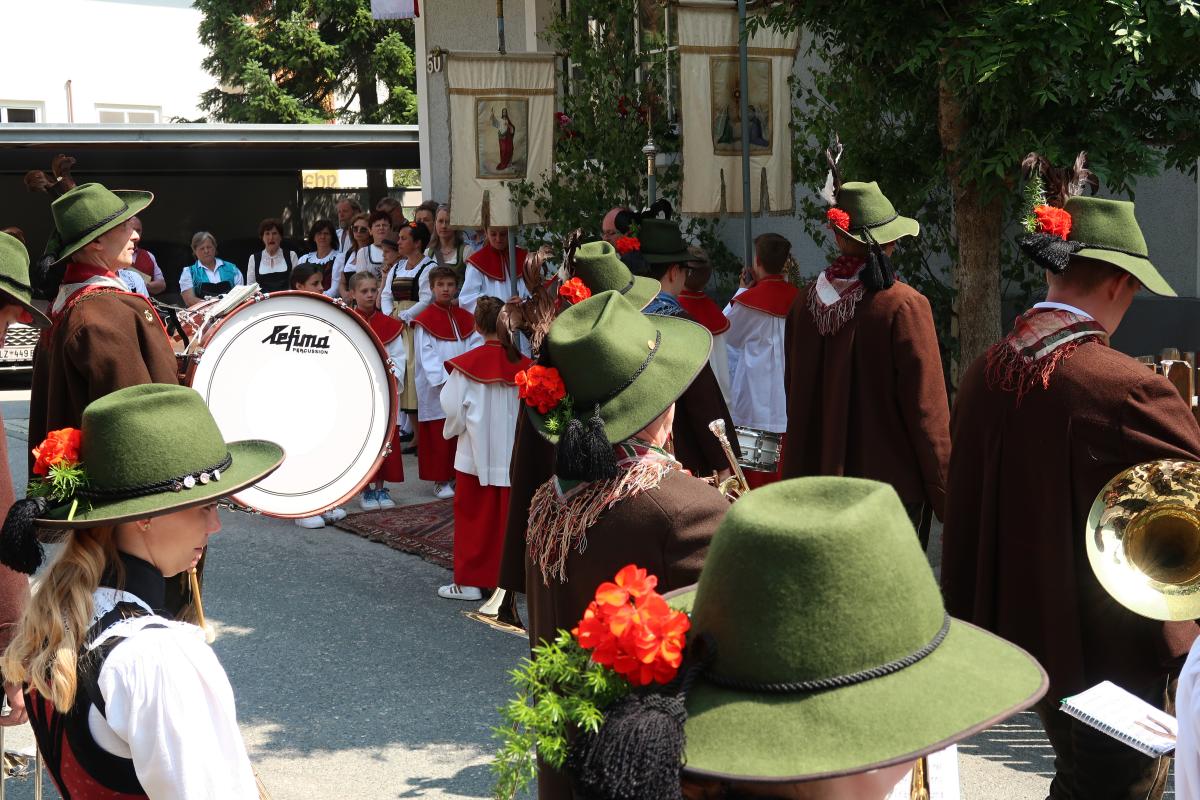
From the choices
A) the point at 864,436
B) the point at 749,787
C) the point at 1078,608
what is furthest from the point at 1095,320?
the point at 749,787

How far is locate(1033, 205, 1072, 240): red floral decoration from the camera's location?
3357 millimetres

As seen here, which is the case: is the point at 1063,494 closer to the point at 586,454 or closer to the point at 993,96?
the point at 586,454

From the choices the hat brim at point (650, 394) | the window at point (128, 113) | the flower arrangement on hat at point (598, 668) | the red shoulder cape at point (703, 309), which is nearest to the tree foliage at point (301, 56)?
the window at point (128, 113)

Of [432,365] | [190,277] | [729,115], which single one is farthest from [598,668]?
[190,277]

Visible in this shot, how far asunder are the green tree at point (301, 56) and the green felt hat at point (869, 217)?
2470cm

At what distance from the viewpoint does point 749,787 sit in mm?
1637

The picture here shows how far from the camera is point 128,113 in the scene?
29.2 m

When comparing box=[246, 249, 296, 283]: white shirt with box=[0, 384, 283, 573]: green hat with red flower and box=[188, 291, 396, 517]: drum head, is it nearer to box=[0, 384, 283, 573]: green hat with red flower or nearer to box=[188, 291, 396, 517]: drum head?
box=[188, 291, 396, 517]: drum head

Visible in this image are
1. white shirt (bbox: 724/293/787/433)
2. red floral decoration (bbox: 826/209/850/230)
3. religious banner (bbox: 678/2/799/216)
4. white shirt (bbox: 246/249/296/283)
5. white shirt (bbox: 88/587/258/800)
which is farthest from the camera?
white shirt (bbox: 246/249/296/283)

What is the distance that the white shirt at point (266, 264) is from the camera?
43.5 ft

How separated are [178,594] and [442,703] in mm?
1089

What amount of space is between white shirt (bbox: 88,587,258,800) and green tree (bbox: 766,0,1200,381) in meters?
3.08

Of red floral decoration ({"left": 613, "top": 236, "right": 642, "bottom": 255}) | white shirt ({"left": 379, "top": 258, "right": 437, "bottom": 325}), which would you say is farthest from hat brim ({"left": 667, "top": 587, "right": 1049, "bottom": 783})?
white shirt ({"left": 379, "top": 258, "right": 437, "bottom": 325})

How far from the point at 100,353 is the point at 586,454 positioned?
271cm
